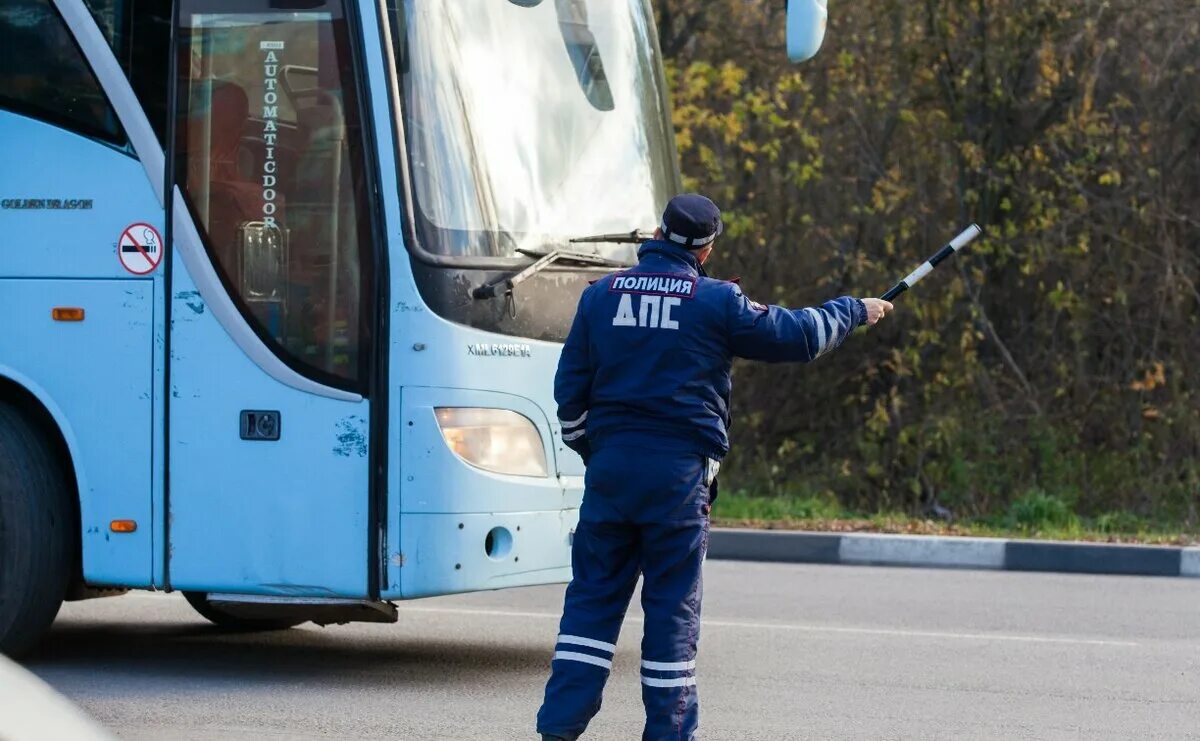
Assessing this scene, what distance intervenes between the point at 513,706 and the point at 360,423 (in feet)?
3.68

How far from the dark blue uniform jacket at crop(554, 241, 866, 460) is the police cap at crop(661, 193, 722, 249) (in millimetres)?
86

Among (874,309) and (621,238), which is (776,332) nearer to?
(874,309)

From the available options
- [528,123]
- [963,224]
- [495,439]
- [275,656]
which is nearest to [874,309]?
[495,439]

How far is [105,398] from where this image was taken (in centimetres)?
690

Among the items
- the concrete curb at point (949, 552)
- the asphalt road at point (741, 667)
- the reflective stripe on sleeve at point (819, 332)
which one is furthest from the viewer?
the concrete curb at point (949, 552)

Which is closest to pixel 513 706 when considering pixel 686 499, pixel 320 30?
pixel 686 499

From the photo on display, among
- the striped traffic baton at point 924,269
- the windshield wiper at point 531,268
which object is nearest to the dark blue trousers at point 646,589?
the striped traffic baton at point 924,269

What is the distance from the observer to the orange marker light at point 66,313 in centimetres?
694

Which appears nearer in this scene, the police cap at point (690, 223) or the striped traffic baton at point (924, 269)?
the police cap at point (690, 223)

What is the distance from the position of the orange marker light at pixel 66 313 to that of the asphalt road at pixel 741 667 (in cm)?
134

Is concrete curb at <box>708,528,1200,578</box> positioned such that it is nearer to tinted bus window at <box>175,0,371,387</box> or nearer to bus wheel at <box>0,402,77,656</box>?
tinted bus window at <box>175,0,371,387</box>

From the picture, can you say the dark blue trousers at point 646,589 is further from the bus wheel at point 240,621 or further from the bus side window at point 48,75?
the bus wheel at point 240,621

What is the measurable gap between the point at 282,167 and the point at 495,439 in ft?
4.02

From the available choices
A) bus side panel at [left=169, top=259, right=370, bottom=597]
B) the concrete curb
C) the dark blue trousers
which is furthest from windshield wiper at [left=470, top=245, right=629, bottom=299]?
the concrete curb
